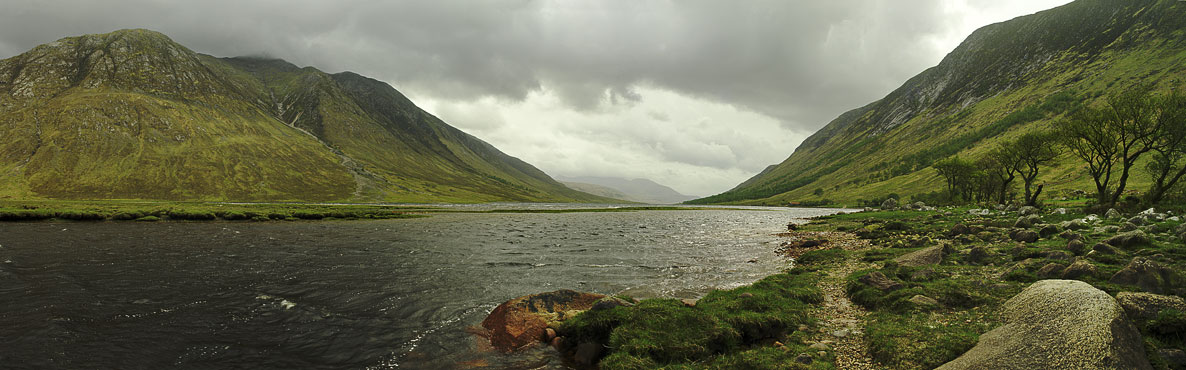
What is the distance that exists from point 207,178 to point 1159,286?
858 ft

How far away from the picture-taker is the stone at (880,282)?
17.4m

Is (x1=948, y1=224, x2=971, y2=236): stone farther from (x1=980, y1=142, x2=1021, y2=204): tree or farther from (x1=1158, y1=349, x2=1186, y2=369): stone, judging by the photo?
(x1=980, y1=142, x2=1021, y2=204): tree

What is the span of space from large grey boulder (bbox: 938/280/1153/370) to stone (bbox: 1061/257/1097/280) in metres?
6.27

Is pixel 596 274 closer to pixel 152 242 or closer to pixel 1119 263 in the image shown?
pixel 1119 263

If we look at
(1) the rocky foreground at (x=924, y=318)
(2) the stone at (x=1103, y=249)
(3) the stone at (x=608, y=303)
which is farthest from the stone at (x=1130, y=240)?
(3) the stone at (x=608, y=303)

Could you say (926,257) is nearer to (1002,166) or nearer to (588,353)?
(588,353)

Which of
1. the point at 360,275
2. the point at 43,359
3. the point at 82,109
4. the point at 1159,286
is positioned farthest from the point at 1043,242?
the point at 82,109

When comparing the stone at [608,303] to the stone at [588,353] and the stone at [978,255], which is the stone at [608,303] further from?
the stone at [978,255]

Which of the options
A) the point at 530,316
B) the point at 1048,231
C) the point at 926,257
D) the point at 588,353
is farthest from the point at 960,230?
the point at 530,316

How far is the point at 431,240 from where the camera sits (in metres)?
48.4

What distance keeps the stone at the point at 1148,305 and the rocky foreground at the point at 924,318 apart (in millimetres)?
34

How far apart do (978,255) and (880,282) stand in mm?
9116

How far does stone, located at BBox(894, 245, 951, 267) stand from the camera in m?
22.5

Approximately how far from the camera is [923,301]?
1496 cm
